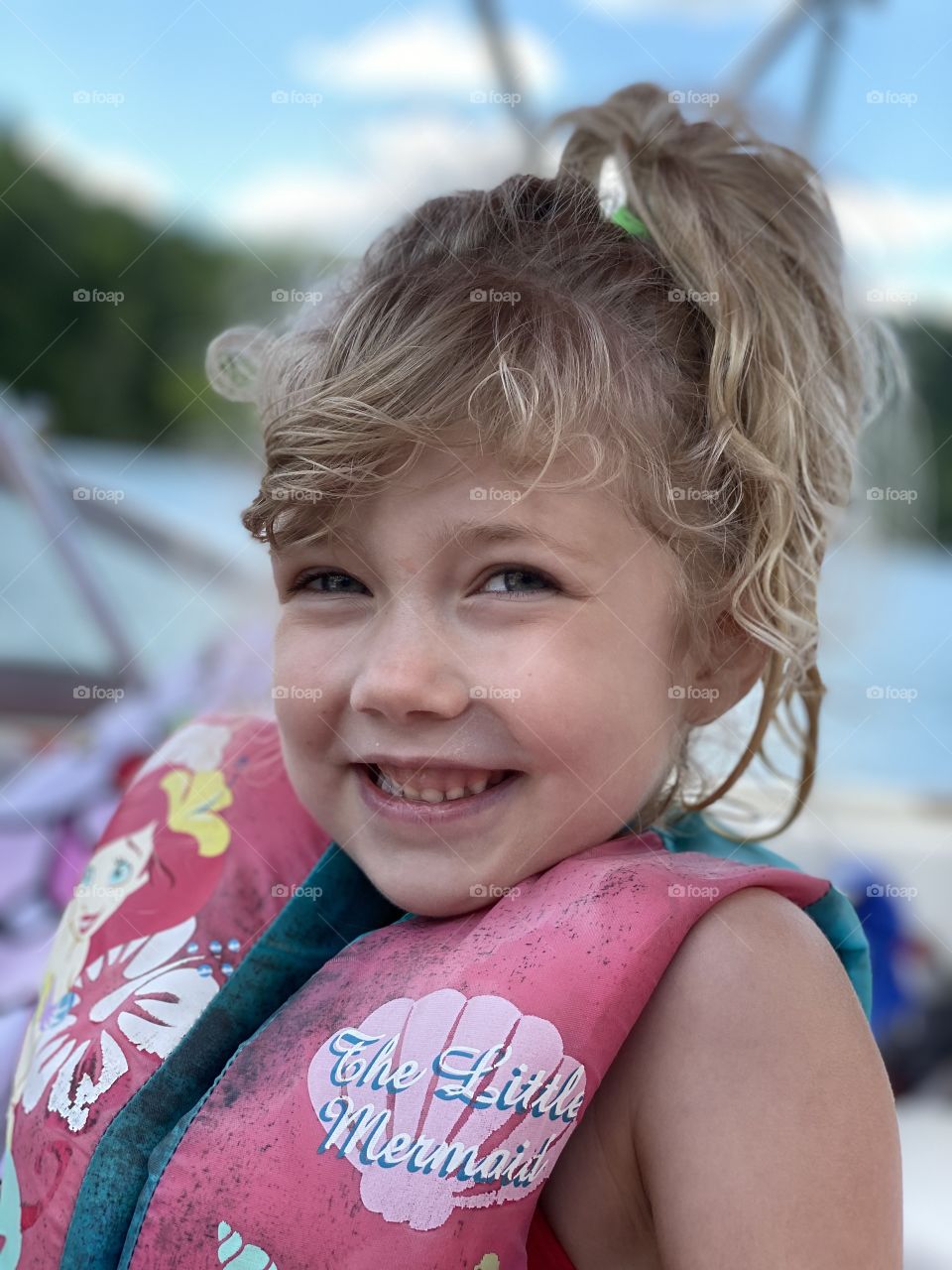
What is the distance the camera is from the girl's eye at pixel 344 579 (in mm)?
884

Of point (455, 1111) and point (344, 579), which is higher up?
point (344, 579)

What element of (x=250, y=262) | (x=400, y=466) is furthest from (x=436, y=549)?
(x=250, y=262)

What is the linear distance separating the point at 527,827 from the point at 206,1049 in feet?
1.00

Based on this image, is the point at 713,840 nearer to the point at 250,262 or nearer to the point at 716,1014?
the point at 716,1014

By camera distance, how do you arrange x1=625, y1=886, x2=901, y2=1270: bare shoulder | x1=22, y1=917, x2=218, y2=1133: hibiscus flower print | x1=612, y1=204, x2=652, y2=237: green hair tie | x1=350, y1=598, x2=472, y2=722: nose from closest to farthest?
x1=625, y1=886, x2=901, y2=1270: bare shoulder < x1=350, y1=598, x2=472, y2=722: nose < x1=22, y1=917, x2=218, y2=1133: hibiscus flower print < x1=612, y1=204, x2=652, y2=237: green hair tie

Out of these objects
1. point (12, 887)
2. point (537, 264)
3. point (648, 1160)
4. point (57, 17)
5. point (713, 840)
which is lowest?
point (12, 887)

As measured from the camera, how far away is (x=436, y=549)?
34.5 inches

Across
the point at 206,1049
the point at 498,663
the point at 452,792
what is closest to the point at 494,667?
the point at 498,663

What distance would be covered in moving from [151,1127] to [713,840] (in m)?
0.52

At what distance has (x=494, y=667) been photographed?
34.1 inches

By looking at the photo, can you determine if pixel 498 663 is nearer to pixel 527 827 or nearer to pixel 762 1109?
pixel 527 827

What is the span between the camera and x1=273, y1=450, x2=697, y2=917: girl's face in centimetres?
86

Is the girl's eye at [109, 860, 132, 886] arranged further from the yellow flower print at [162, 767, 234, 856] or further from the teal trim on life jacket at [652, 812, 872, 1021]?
the teal trim on life jacket at [652, 812, 872, 1021]

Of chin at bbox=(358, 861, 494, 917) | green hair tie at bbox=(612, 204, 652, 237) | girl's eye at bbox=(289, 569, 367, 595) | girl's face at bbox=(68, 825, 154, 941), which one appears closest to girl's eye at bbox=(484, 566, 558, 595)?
girl's eye at bbox=(289, 569, 367, 595)
